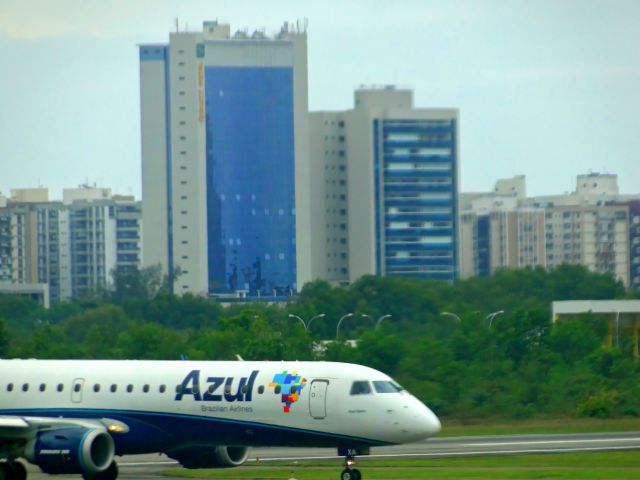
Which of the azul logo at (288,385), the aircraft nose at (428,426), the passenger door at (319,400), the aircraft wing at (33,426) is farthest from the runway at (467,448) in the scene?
the aircraft nose at (428,426)

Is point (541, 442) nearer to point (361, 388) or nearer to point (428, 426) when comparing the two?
point (428, 426)

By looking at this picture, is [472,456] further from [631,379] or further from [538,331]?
[538,331]

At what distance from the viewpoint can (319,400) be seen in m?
48.3

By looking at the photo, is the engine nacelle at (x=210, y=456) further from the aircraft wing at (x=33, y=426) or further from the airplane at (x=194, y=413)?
the aircraft wing at (x=33, y=426)

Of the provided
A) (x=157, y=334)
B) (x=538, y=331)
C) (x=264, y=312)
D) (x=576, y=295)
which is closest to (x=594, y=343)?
(x=538, y=331)

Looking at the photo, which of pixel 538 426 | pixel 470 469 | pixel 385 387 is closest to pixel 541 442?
pixel 538 426

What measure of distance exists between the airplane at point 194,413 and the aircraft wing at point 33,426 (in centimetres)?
3

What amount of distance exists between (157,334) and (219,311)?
8956cm

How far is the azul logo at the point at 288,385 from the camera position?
48.7 m

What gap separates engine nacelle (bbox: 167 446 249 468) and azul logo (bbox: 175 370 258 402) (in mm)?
2319

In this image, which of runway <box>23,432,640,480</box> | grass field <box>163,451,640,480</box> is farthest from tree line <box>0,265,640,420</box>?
grass field <box>163,451,640,480</box>

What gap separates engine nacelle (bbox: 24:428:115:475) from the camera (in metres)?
47.5

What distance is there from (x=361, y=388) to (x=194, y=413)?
5.60 meters

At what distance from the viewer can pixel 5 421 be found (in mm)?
48375
